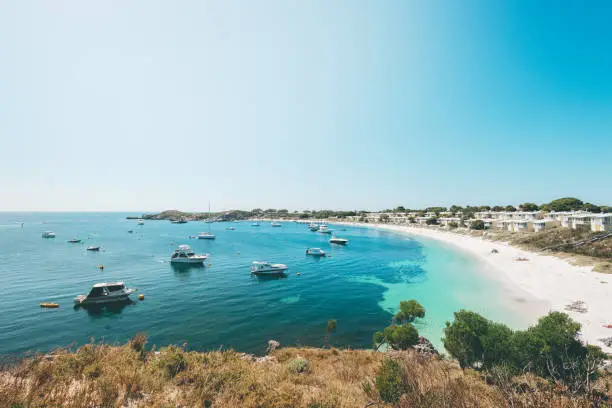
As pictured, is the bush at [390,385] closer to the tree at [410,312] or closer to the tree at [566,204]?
the tree at [410,312]

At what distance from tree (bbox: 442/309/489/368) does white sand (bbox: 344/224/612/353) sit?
37.1 feet

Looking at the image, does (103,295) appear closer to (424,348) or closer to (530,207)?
(424,348)

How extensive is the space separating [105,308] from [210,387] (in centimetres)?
2938

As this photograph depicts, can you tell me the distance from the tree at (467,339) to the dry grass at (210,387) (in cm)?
450

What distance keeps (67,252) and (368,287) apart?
7207 centimetres

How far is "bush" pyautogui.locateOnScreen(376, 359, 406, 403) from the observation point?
7.75m

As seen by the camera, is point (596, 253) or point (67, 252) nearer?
point (596, 253)

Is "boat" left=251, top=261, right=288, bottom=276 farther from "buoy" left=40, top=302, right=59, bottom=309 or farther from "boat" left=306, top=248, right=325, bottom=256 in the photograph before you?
"buoy" left=40, top=302, right=59, bottom=309

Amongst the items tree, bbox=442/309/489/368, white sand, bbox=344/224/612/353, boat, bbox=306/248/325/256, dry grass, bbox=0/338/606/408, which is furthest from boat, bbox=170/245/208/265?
white sand, bbox=344/224/612/353

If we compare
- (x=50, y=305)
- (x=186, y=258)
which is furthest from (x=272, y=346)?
(x=186, y=258)

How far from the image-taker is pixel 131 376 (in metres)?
8.87

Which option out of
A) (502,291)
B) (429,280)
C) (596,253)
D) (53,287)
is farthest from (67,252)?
(596,253)

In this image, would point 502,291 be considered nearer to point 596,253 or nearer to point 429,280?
point 429,280

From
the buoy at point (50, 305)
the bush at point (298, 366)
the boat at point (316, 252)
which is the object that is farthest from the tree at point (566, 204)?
the buoy at point (50, 305)
